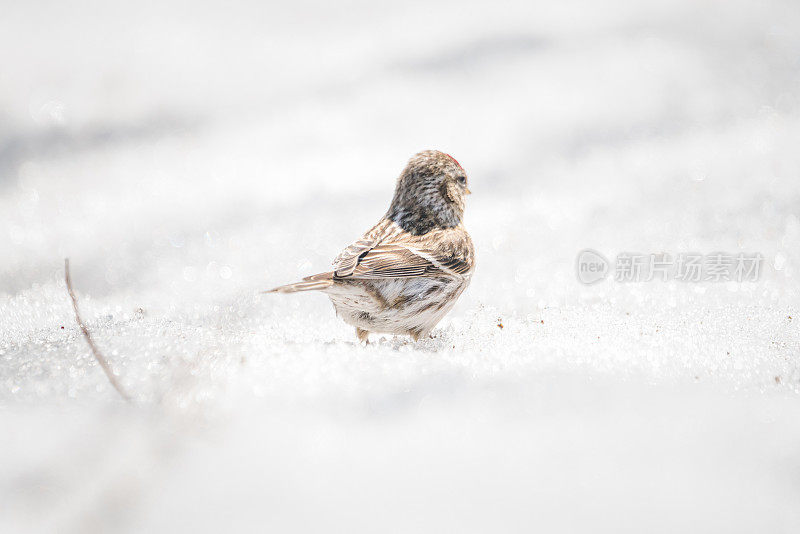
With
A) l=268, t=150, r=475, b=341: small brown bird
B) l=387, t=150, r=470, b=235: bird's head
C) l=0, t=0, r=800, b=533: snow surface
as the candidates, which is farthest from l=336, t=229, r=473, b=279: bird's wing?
l=0, t=0, r=800, b=533: snow surface

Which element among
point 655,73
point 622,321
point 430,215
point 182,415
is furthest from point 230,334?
point 655,73

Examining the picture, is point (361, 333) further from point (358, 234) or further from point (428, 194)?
point (358, 234)

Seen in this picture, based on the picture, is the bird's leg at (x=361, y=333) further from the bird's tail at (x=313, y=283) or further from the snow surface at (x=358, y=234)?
the bird's tail at (x=313, y=283)

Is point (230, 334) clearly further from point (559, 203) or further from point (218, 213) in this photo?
point (559, 203)

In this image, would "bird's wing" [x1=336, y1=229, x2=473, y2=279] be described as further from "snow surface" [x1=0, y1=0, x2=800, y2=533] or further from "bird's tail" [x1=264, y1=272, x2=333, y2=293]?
"snow surface" [x1=0, y1=0, x2=800, y2=533]

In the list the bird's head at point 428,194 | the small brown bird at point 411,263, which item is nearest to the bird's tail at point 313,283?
the small brown bird at point 411,263

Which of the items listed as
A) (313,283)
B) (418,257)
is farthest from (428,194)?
(313,283)

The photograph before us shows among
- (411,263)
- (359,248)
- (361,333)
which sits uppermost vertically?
(359,248)
